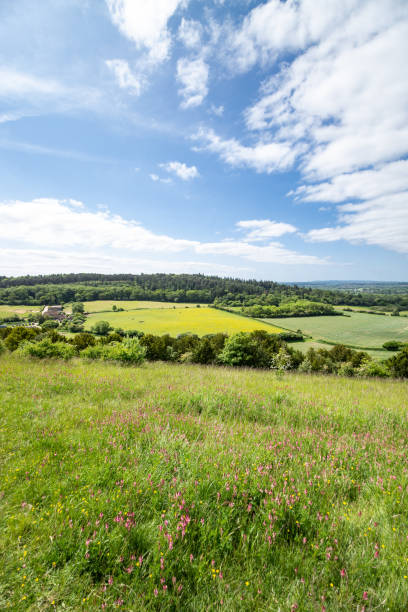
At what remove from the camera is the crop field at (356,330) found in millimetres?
64750

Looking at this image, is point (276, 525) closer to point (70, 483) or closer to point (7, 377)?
point (70, 483)

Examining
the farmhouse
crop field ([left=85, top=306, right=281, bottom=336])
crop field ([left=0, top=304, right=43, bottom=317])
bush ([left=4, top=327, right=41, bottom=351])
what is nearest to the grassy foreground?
bush ([left=4, top=327, right=41, bottom=351])

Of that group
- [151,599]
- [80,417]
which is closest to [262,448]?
[151,599]

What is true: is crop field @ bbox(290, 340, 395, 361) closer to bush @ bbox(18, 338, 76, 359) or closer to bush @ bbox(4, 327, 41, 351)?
bush @ bbox(18, 338, 76, 359)

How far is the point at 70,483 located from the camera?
3.14m

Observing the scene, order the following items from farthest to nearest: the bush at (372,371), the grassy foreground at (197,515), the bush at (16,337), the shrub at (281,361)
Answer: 1. the bush at (16,337)
2. the bush at (372,371)
3. the shrub at (281,361)
4. the grassy foreground at (197,515)

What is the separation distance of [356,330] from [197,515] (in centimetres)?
8897

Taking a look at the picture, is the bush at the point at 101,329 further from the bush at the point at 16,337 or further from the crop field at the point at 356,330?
the crop field at the point at 356,330

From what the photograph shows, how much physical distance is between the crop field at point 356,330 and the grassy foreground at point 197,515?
223 feet

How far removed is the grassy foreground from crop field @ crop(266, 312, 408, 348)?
67963 millimetres

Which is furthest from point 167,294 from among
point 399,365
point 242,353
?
point 399,365

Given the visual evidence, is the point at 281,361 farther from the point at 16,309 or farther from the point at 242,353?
the point at 16,309

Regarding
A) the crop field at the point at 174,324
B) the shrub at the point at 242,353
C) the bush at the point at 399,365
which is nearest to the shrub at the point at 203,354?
the shrub at the point at 242,353

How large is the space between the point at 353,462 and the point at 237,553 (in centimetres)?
257
